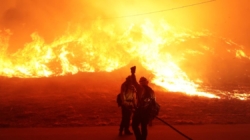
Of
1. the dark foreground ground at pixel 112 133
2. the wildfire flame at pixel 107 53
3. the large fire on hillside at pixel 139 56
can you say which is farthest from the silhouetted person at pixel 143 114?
the wildfire flame at pixel 107 53

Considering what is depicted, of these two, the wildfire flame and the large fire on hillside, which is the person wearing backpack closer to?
the large fire on hillside

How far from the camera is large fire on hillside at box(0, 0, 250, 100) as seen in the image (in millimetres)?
18469

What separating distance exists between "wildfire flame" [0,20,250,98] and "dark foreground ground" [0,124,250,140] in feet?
25.7

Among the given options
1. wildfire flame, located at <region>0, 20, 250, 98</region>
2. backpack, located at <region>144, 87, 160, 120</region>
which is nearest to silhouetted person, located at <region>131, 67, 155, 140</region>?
backpack, located at <region>144, 87, 160, 120</region>

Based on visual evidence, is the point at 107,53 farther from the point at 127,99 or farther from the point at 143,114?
the point at 143,114

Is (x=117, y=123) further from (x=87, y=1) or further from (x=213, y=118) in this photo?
(x=87, y=1)

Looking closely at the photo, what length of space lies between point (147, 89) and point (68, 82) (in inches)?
458

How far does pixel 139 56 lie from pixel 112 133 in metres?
13.1

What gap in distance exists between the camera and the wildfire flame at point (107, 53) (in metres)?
18.4

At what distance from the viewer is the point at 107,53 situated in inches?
797

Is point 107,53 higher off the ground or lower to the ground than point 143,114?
higher

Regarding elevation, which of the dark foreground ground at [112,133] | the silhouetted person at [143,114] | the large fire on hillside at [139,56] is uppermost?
the large fire on hillside at [139,56]

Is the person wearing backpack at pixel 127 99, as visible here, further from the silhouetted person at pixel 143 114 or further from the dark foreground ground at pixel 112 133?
the silhouetted person at pixel 143 114

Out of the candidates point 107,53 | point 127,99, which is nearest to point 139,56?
point 107,53
